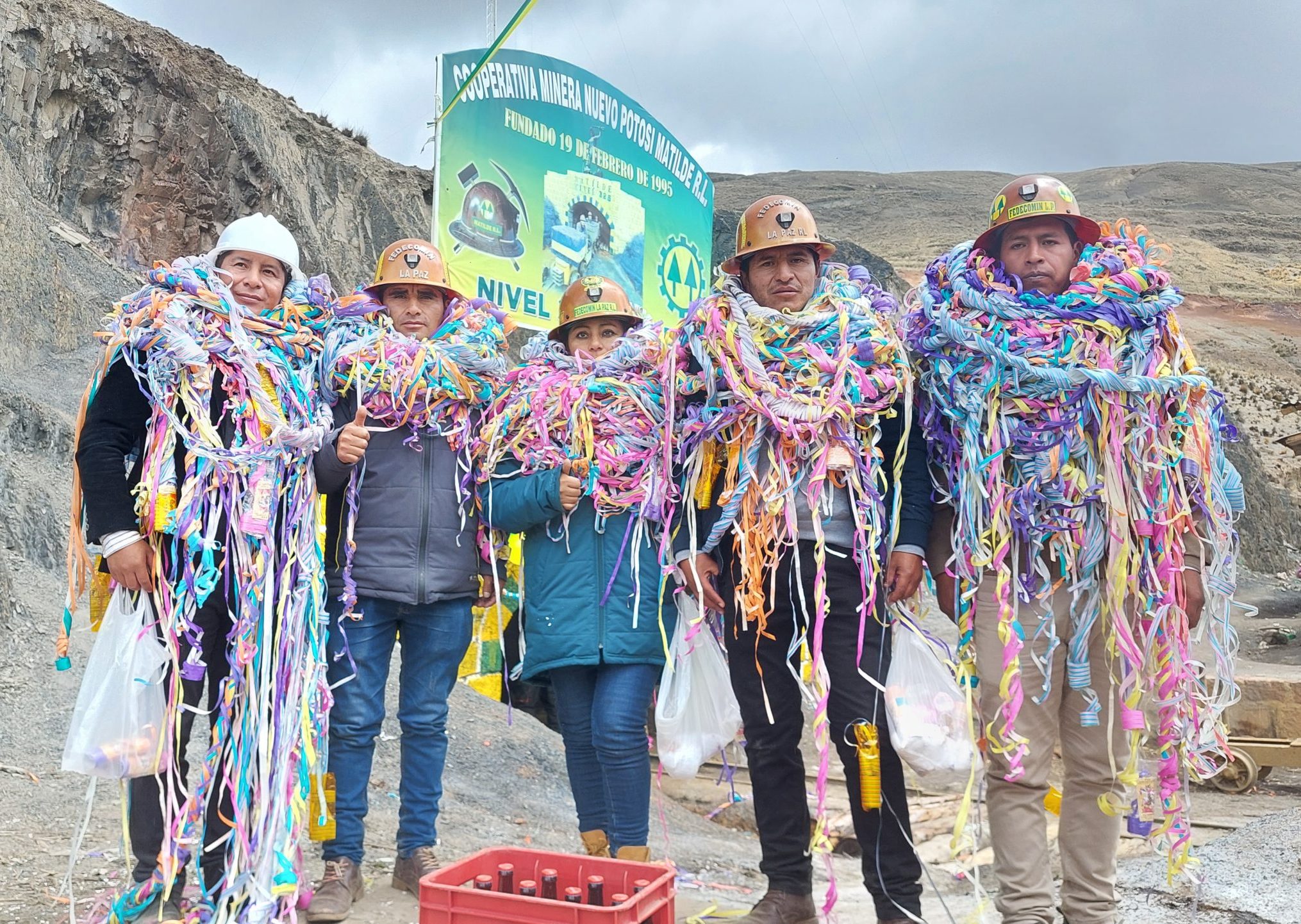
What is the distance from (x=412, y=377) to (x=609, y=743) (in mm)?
1239

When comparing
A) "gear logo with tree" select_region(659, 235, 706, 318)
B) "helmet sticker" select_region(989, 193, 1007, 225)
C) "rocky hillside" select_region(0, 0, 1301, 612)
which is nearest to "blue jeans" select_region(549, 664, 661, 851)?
"helmet sticker" select_region(989, 193, 1007, 225)

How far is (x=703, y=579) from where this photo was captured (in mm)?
3117

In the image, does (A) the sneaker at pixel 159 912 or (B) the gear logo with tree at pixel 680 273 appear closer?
(A) the sneaker at pixel 159 912

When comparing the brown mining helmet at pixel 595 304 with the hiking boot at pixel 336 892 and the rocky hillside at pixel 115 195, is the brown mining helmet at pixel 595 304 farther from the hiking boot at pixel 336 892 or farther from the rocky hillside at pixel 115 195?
the rocky hillside at pixel 115 195

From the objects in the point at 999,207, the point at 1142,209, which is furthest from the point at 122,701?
the point at 1142,209

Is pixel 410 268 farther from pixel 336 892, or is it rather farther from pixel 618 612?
pixel 336 892

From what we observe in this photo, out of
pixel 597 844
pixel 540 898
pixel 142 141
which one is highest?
pixel 142 141

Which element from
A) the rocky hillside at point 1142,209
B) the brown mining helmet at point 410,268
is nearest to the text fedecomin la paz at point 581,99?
the brown mining helmet at point 410,268

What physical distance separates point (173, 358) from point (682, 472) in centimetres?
146

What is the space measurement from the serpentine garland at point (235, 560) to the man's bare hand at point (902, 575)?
5.37 feet

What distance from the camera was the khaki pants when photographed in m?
2.78

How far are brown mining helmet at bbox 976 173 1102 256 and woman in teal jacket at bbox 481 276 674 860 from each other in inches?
45.2

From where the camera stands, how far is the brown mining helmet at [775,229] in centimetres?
312

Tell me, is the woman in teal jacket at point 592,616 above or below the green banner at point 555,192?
below
